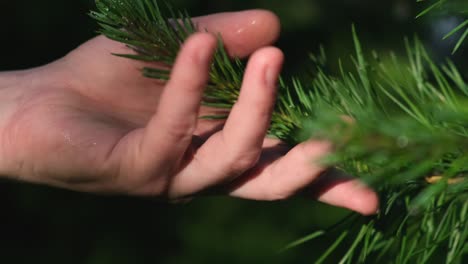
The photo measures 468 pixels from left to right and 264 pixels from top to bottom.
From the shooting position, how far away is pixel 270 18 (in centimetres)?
78

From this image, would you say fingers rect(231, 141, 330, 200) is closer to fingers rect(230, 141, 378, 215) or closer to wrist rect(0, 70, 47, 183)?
fingers rect(230, 141, 378, 215)

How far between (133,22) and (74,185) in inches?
12.9

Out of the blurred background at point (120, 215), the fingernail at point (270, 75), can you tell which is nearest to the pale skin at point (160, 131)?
the fingernail at point (270, 75)

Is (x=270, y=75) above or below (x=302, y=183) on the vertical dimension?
above

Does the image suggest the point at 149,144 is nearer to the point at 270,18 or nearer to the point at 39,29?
the point at 270,18

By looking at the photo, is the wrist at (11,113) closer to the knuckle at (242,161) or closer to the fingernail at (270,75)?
the knuckle at (242,161)

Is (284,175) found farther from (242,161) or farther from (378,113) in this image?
(378,113)

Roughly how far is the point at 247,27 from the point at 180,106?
27 centimetres

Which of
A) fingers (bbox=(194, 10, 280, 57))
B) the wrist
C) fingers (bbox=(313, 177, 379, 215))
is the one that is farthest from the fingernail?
the wrist

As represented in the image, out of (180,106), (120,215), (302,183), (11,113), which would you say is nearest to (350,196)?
(302,183)

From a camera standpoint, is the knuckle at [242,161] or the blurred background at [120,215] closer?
the knuckle at [242,161]

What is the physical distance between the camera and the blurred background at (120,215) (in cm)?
205

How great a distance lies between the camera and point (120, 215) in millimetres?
2104

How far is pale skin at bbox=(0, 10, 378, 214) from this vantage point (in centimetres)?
50
